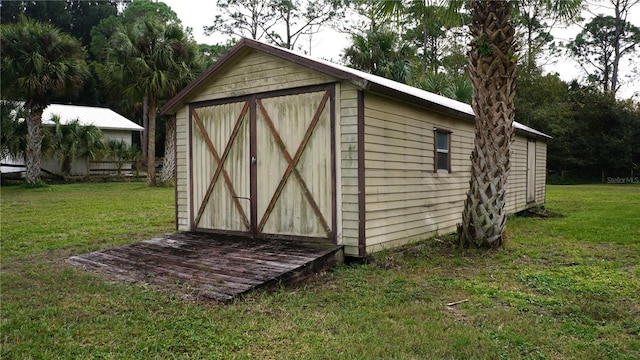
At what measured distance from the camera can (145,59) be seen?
19.2m

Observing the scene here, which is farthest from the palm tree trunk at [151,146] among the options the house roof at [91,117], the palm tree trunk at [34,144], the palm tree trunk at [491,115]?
the palm tree trunk at [491,115]

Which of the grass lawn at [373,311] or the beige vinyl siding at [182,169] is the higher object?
the beige vinyl siding at [182,169]


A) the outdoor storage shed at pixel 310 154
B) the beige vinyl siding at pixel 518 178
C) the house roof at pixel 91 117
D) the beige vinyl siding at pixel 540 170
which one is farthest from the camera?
the house roof at pixel 91 117

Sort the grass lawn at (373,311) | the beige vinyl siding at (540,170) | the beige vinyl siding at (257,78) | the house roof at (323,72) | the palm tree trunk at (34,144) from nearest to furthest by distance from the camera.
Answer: the grass lawn at (373,311), the house roof at (323,72), the beige vinyl siding at (257,78), the beige vinyl siding at (540,170), the palm tree trunk at (34,144)

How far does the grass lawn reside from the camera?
3.62 meters

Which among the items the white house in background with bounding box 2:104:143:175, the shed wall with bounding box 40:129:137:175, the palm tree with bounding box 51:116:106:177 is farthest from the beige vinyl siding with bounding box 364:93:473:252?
the white house in background with bounding box 2:104:143:175

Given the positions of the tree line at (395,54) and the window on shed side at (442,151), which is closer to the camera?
the window on shed side at (442,151)

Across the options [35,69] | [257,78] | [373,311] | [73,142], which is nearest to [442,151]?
[257,78]

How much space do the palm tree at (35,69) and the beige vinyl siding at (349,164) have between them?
53.4 feet

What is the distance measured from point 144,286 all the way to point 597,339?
4.52 meters

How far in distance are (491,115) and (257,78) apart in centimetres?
380

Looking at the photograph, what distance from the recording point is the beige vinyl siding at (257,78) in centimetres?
700

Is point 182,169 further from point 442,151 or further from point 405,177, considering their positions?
point 442,151

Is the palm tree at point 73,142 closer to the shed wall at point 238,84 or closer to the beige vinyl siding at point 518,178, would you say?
the shed wall at point 238,84
